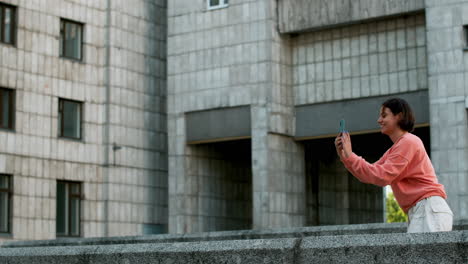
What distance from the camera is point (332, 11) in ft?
123

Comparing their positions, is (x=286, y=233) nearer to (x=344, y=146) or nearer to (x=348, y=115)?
(x=344, y=146)

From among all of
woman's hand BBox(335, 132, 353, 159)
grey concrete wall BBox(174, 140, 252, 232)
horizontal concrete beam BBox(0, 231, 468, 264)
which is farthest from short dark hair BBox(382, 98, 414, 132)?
grey concrete wall BBox(174, 140, 252, 232)

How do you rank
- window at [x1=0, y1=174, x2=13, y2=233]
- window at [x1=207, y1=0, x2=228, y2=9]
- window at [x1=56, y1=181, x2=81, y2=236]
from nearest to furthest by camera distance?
window at [x1=0, y1=174, x2=13, y2=233] → window at [x1=56, y1=181, x2=81, y2=236] → window at [x1=207, y1=0, x2=228, y2=9]

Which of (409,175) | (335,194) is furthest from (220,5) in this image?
(409,175)

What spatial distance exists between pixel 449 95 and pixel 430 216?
1039 inches

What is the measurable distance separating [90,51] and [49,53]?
2.33 metres

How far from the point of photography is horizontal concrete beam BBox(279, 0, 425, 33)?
118 feet

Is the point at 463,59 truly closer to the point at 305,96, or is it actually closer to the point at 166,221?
the point at 305,96

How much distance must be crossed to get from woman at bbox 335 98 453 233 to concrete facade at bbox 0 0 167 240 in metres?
29.3

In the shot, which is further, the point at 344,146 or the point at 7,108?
the point at 7,108

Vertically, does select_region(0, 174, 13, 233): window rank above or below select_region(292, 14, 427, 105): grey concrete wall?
below

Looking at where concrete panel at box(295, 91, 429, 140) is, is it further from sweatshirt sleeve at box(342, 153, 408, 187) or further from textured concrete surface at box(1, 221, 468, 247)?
sweatshirt sleeve at box(342, 153, 408, 187)

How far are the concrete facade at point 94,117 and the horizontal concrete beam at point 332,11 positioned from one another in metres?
7.06

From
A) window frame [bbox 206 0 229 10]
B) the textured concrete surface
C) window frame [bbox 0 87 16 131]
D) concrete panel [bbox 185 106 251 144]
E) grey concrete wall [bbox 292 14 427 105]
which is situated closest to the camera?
the textured concrete surface
